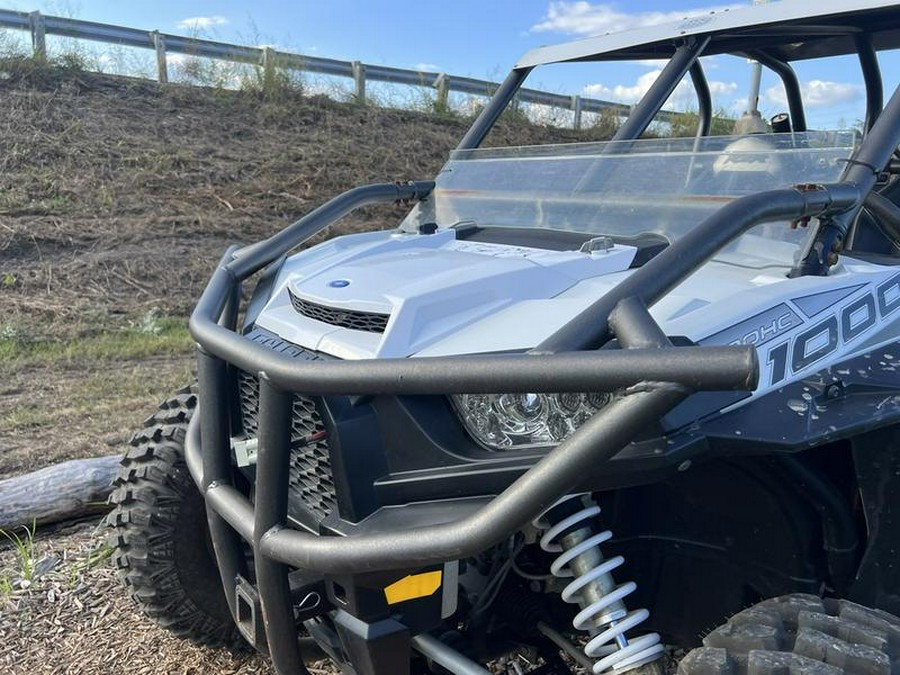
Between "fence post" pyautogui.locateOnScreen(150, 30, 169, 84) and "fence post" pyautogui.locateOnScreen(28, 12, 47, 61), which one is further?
"fence post" pyautogui.locateOnScreen(150, 30, 169, 84)

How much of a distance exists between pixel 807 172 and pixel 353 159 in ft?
29.0

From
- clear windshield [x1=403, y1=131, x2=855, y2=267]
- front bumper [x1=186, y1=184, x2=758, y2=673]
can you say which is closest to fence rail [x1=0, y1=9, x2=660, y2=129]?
clear windshield [x1=403, y1=131, x2=855, y2=267]

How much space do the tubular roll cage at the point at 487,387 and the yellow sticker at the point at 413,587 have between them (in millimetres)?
152

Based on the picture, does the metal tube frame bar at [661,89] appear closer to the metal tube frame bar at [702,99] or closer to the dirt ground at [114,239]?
the metal tube frame bar at [702,99]

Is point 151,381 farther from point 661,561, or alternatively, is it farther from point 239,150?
point 239,150

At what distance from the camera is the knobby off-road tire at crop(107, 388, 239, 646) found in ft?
8.29

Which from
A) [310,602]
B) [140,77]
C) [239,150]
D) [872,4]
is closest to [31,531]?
[310,602]

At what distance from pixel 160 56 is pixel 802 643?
36.9 ft

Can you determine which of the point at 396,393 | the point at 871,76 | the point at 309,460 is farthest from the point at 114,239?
the point at 396,393

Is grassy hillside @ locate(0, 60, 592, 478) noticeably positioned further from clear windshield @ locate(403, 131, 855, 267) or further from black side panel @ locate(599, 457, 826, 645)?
black side panel @ locate(599, 457, 826, 645)

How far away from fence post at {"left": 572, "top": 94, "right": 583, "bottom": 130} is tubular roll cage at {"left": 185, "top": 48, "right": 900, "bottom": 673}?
1011 cm

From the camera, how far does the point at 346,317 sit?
2014mm

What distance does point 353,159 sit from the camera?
34.9ft

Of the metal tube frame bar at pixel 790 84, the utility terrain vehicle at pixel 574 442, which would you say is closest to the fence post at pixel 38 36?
the metal tube frame bar at pixel 790 84
